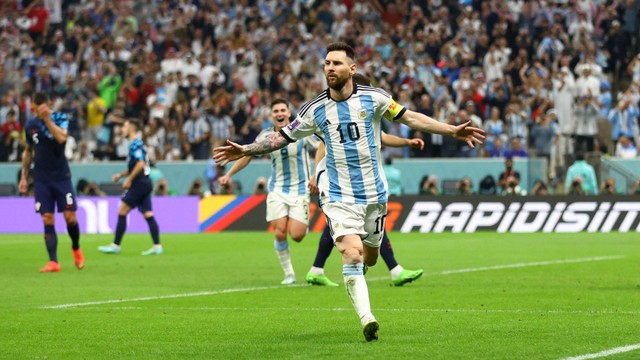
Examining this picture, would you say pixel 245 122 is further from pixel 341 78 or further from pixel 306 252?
pixel 341 78

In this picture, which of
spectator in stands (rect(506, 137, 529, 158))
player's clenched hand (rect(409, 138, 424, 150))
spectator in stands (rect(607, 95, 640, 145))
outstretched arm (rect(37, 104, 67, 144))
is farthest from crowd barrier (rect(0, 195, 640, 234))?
player's clenched hand (rect(409, 138, 424, 150))

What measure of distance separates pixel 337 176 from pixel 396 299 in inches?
144

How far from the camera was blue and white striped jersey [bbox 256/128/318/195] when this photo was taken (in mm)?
16719

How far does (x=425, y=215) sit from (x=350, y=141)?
1827 cm

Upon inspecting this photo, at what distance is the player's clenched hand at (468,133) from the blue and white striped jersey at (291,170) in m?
6.44

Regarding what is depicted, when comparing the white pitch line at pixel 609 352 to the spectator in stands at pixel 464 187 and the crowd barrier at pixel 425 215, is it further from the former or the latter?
the spectator in stands at pixel 464 187

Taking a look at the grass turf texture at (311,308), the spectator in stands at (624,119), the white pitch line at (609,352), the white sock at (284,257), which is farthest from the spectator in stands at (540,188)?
the white pitch line at (609,352)

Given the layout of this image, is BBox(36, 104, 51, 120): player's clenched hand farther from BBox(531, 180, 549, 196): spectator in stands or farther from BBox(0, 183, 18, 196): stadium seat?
BBox(0, 183, 18, 196): stadium seat

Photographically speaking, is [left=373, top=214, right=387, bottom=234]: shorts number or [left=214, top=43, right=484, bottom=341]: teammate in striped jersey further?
[left=373, top=214, right=387, bottom=234]: shorts number

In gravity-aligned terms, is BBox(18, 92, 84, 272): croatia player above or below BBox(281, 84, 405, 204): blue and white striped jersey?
below

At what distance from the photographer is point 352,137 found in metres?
10.5

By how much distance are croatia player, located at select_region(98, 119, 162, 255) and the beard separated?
1288 centimetres

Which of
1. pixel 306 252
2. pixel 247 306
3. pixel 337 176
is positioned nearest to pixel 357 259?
pixel 337 176

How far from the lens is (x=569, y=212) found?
2786 cm
